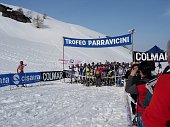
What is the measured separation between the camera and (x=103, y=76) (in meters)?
20.5

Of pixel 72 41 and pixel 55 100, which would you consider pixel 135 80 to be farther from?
pixel 72 41

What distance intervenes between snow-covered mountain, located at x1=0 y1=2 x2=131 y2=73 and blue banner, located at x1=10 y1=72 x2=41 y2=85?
331 inches

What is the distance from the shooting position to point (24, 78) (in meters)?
19.0

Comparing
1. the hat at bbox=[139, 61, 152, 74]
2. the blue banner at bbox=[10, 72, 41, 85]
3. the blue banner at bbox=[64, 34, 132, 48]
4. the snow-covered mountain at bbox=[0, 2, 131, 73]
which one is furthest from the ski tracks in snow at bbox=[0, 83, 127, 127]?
the snow-covered mountain at bbox=[0, 2, 131, 73]

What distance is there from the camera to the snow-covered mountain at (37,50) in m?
36.2

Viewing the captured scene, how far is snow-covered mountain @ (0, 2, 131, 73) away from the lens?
36.2m

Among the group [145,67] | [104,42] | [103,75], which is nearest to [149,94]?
[145,67]

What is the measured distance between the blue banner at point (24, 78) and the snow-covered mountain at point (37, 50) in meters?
8.42

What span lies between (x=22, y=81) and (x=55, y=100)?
6.85 meters

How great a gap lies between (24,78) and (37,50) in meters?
28.5

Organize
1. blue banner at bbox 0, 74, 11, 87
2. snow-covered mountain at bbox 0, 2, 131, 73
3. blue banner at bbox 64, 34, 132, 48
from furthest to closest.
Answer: snow-covered mountain at bbox 0, 2, 131, 73 < blue banner at bbox 64, 34, 132, 48 < blue banner at bbox 0, 74, 11, 87

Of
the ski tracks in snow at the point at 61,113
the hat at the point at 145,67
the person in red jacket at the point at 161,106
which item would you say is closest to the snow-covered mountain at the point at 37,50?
the ski tracks in snow at the point at 61,113

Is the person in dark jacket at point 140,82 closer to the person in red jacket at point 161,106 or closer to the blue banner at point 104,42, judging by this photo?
the person in red jacket at point 161,106

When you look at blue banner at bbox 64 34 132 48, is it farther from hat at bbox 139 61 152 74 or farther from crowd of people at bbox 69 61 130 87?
hat at bbox 139 61 152 74
